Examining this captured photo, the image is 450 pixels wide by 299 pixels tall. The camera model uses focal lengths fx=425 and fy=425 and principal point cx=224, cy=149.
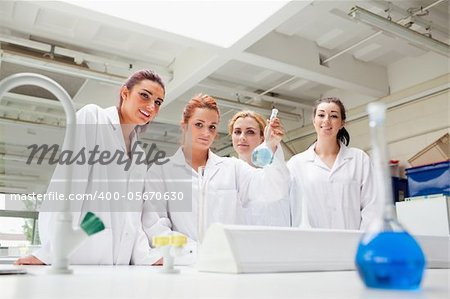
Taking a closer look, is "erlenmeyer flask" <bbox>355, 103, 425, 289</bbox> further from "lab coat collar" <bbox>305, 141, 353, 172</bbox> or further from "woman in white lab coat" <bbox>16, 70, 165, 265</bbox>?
"lab coat collar" <bbox>305, 141, 353, 172</bbox>

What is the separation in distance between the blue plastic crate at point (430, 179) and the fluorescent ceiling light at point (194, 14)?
6.34 ft

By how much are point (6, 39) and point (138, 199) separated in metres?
2.73

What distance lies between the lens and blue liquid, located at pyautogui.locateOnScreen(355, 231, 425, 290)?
560 mm

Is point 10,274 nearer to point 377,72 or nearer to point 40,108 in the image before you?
point 377,72

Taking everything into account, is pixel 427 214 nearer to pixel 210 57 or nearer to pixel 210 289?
pixel 210 57

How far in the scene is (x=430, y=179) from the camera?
3.63 meters

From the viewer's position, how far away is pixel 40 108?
5.66 m

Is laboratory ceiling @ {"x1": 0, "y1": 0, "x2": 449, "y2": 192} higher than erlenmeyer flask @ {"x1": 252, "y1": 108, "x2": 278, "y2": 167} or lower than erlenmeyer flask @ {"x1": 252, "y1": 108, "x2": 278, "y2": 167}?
higher

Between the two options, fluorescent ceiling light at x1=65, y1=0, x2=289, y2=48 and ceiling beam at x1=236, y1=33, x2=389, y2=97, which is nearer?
fluorescent ceiling light at x1=65, y1=0, x2=289, y2=48

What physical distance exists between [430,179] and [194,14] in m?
2.42

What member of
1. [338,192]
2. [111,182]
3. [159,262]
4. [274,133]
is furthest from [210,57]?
[159,262]

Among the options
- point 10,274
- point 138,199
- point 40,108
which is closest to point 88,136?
point 138,199

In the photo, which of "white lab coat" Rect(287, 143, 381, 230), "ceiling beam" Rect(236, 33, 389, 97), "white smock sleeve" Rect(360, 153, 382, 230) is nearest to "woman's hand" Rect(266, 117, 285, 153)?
"white lab coat" Rect(287, 143, 381, 230)

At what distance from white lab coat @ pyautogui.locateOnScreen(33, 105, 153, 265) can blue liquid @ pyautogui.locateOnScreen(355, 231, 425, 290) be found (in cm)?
105
